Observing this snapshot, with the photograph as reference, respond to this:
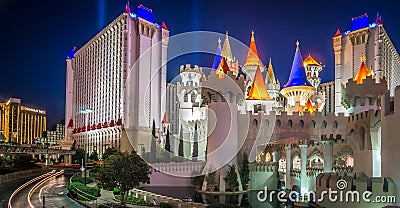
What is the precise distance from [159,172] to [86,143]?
35.9m

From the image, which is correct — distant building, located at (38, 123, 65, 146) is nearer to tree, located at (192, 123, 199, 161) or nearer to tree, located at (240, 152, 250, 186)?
tree, located at (192, 123, 199, 161)

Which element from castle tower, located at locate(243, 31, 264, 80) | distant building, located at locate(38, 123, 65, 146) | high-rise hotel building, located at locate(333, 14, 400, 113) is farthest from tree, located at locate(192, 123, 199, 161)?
distant building, located at locate(38, 123, 65, 146)

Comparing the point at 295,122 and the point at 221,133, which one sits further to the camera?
the point at 295,122

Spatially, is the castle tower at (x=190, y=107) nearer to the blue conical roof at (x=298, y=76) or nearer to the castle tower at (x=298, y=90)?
the castle tower at (x=298, y=90)

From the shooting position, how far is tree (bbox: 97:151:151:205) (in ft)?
70.3

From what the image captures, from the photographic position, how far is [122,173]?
2148 centimetres

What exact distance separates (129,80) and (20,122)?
60.4m

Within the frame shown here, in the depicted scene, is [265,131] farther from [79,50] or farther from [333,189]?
[79,50]

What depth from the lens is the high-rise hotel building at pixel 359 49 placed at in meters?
50.8

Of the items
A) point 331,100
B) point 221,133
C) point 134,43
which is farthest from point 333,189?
point 331,100

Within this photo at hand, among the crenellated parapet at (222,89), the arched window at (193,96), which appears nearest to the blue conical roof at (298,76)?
the crenellated parapet at (222,89)

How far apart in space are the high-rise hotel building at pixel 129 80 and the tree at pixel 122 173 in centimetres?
3163

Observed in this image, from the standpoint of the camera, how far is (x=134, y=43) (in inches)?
A: 2356

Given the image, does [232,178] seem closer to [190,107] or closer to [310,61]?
[190,107]
